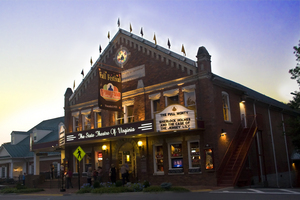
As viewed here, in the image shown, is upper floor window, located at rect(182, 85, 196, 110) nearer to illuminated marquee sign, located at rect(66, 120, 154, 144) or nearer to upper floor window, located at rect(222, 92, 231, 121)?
upper floor window, located at rect(222, 92, 231, 121)

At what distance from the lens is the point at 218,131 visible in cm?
2133

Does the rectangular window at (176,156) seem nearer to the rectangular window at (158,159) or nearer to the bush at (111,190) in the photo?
the rectangular window at (158,159)

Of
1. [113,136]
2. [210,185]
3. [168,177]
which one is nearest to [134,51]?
[113,136]

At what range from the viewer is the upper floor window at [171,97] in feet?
77.6

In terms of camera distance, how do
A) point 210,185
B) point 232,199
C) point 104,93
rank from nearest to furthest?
point 232,199
point 210,185
point 104,93

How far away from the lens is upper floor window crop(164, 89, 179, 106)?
2364 centimetres

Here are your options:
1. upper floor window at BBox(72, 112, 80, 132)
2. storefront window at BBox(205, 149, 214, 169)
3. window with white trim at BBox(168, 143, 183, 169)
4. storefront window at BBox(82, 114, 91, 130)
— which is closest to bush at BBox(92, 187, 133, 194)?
window with white trim at BBox(168, 143, 183, 169)

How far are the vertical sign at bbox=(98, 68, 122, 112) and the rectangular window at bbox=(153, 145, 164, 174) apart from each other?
414 centimetres

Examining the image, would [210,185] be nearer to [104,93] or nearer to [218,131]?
[218,131]

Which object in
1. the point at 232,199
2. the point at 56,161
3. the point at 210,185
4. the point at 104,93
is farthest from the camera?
the point at 56,161

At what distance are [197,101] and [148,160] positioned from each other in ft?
19.5

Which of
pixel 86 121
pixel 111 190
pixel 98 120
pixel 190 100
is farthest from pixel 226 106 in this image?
pixel 86 121

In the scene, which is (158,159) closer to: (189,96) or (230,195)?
(189,96)

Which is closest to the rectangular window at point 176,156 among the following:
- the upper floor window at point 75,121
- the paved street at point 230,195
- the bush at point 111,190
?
the bush at point 111,190
